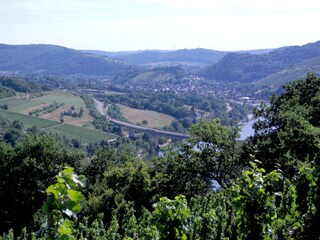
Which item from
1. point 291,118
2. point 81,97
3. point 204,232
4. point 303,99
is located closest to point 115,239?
point 204,232

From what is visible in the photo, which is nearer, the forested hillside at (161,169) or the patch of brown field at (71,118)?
the forested hillside at (161,169)

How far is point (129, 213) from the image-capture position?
62.7 ft

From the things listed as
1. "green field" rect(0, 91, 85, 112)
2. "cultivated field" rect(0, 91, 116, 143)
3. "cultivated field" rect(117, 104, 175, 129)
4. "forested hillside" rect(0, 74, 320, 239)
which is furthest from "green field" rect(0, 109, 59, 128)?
"forested hillside" rect(0, 74, 320, 239)

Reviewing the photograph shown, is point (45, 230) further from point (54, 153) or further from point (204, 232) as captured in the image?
point (54, 153)

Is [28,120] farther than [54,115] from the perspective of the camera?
No

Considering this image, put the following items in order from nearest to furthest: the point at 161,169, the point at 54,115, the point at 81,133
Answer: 1. the point at 161,169
2. the point at 81,133
3. the point at 54,115

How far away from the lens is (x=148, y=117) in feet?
522

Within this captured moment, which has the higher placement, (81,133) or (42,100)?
(42,100)

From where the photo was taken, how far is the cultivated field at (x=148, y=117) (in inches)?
5915

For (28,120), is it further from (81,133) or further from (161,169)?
(161,169)

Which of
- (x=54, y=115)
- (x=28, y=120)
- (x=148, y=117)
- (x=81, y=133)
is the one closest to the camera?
(x=81, y=133)

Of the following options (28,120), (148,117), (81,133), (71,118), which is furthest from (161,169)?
(148,117)

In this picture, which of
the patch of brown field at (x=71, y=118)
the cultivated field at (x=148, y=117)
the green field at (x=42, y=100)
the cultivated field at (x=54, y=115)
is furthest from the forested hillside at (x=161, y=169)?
the green field at (x=42, y=100)

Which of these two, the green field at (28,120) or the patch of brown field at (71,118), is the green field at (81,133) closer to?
the green field at (28,120)
